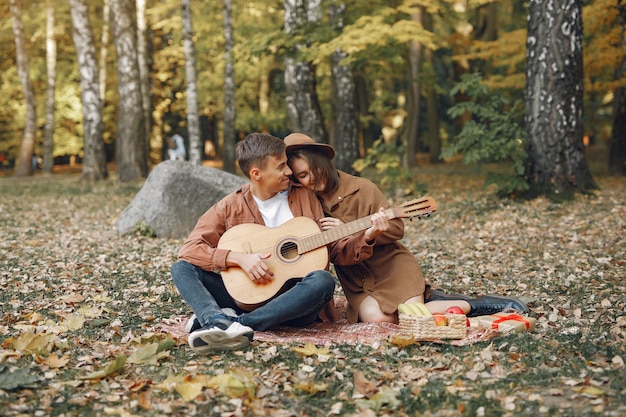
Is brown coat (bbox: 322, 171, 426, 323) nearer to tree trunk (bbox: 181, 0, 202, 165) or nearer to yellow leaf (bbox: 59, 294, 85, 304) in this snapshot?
yellow leaf (bbox: 59, 294, 85, 304)

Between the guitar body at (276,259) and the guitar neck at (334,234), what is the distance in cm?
4

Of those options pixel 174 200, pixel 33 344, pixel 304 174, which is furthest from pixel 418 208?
pixel 174 200

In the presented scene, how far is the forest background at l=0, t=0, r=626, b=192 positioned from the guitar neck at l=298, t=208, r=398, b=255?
6.49 meters

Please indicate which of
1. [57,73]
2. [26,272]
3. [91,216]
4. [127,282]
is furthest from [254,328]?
[57,73]

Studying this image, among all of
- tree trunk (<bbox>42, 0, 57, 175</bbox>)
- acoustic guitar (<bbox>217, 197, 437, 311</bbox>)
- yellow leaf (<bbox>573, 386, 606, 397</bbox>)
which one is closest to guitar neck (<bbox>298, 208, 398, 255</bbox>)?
acoustic guitar (<bbox>217, 197, 437, 311</bbox>)

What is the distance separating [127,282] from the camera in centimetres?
706

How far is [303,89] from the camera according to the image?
1385 cm

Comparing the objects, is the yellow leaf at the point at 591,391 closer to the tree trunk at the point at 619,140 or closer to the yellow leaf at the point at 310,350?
the yellow leaf at the point at 310,350

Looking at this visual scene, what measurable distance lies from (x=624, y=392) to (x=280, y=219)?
2.40 metres

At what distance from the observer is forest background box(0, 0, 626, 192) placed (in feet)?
44.0

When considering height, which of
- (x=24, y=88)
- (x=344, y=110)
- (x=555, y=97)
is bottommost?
(x=555, y=97)

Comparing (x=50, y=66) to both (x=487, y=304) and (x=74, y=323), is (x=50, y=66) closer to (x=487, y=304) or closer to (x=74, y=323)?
(x=74, y=323)

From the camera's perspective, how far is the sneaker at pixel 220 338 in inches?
171

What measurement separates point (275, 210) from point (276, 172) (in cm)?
33
